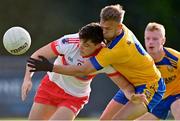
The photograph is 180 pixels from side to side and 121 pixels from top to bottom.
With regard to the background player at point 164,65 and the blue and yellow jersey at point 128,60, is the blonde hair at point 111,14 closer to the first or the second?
the blue and yellow jersey at point 128,60

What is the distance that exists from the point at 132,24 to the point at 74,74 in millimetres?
15478

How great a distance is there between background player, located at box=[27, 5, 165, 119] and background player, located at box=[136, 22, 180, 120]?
75 cm

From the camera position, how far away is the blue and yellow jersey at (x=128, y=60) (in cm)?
865

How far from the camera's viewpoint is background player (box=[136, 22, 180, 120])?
977 centimetres

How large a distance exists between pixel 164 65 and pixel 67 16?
14.5m

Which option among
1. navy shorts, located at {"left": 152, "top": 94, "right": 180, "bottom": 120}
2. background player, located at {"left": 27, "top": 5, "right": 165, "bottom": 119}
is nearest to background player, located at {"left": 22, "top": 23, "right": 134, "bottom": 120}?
background player, located at {"left": 27, "top": 5, "right": 165, "bottom": 119}

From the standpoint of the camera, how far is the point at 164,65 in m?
9.92

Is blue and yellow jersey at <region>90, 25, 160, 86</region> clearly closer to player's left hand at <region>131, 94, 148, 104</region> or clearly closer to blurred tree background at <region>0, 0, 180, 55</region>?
player's left hand at <region>131, 94, 148, 104</region>

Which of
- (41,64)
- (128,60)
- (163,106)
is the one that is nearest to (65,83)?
(41,64)

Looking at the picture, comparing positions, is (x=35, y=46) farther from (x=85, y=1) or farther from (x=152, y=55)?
(x=152, y=55)

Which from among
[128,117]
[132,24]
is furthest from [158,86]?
[132,24]

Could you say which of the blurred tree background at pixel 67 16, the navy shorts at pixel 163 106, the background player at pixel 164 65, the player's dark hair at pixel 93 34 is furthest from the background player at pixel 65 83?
the blurred tree background at pixel 67 16

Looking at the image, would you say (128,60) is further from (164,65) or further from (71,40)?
(164,65)

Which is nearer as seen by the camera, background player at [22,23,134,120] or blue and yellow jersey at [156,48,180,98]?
background player at [22,23,134,120]
